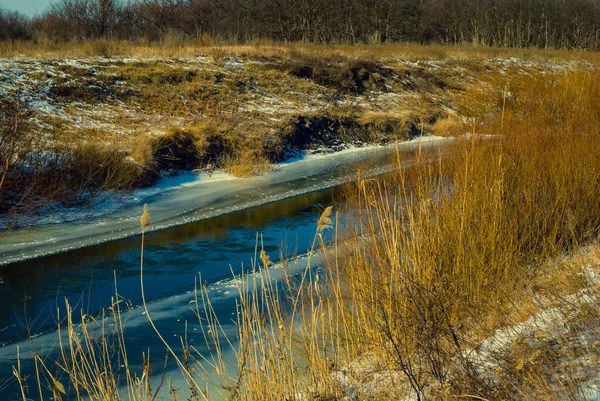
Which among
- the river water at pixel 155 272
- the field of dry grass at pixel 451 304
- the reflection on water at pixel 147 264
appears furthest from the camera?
the reflection on water at pixel 147 264

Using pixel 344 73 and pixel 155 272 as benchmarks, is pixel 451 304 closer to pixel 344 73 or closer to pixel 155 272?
pixel 155 272

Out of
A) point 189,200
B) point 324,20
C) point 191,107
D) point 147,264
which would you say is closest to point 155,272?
point 147,264

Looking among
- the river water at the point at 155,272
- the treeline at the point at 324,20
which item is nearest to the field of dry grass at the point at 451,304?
the river water at the point at 155,272

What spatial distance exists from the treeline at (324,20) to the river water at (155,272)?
58.1ft

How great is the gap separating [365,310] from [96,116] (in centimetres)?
1168

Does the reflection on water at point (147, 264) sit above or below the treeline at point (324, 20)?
below

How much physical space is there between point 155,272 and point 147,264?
1.29 ft

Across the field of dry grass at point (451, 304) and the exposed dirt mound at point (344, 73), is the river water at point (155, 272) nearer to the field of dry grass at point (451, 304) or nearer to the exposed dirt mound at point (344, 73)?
the field of dry grass at point (451, 304)

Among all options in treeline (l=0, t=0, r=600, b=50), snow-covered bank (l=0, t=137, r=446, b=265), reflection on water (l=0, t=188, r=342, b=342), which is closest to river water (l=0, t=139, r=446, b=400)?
reflection on water (l=0, t=188, r=342, b=342)

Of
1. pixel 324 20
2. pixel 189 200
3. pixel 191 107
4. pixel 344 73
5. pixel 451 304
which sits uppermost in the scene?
pixel 324 20

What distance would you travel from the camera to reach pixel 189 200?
11531mm

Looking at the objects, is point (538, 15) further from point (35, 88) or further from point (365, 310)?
point (365, 310)

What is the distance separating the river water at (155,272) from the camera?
19.6 feet

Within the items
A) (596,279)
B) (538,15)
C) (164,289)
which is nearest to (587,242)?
(596,279)
